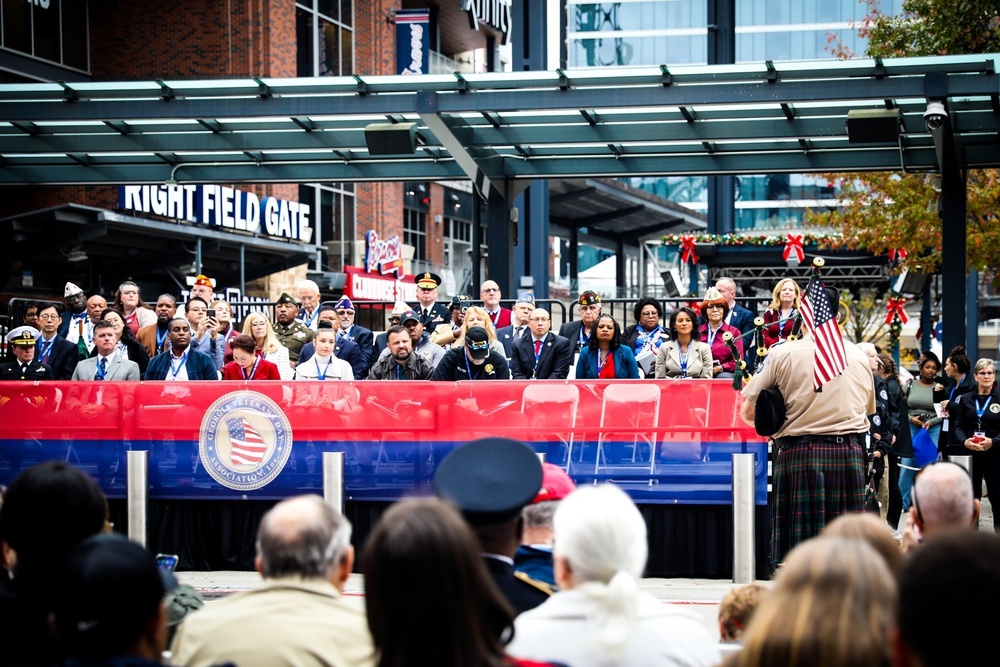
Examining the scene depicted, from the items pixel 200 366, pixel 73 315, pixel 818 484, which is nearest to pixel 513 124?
pixel 200 366

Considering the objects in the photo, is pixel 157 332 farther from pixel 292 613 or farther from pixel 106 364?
pixel 292 613

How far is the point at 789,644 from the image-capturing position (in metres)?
2.90

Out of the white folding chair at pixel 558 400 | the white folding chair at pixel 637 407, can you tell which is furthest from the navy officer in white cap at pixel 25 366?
the white folding chair at pixel 637 407

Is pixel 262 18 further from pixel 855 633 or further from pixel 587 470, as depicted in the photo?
pixel 855 633

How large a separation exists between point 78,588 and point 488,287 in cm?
1072

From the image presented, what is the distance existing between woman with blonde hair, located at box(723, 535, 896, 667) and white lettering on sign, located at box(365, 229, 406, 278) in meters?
36.5

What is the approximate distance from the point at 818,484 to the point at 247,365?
5.88m

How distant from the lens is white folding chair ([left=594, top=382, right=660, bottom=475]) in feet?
35.2

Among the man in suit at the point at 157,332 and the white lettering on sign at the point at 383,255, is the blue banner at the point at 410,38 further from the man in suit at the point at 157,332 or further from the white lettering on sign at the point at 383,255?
the man in suit at the point at 157,332

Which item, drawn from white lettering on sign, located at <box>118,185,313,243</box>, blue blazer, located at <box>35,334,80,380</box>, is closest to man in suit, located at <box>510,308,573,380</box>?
blue blazer, located at <box>35,334,80,380</box>

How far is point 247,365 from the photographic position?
12.0 metres

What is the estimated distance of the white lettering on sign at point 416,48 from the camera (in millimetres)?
43469

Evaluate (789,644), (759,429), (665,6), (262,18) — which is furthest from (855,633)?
(665,6)

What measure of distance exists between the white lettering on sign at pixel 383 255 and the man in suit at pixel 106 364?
2668 centimetres
